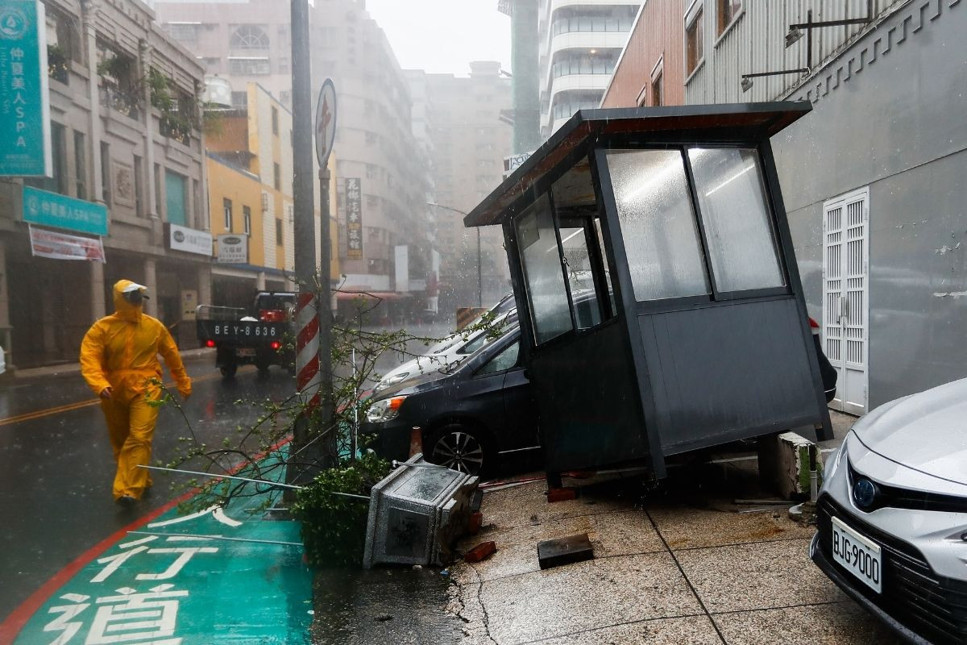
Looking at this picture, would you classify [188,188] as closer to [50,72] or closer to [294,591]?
[50,72]

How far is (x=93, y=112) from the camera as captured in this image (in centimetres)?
2356

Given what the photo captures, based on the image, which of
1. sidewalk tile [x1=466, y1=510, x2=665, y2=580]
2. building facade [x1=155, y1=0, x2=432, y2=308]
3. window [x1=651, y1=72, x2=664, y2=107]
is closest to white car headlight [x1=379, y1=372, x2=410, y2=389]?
sidewalk tile [x1=466, y1=510, x2=665, y2=580]

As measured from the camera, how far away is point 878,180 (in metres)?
7.76

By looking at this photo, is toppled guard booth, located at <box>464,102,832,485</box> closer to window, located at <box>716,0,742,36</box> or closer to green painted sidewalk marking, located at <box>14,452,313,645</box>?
green painted sidewalk marking, located at <box>14,452,313,645</box>

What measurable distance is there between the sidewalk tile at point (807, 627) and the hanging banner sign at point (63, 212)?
21713 mm

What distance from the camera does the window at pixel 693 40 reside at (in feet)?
49.6

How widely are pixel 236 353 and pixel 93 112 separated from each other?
12.4 metres

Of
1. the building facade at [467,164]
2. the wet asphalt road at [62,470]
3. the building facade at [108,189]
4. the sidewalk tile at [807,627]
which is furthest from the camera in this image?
the building facade at [467,164]

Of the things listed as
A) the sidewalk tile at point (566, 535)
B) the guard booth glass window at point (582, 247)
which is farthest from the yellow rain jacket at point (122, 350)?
the guard booth glass window at point (582, 247)

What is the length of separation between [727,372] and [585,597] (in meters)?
1.99

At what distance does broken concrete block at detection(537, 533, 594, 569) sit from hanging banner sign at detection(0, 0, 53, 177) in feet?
61.6

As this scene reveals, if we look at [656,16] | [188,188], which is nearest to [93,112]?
[188,188]

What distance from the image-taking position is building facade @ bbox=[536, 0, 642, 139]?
56.8 metres

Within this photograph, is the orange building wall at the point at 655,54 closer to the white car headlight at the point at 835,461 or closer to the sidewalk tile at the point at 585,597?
the sidewalk tile at the point at 585,597
